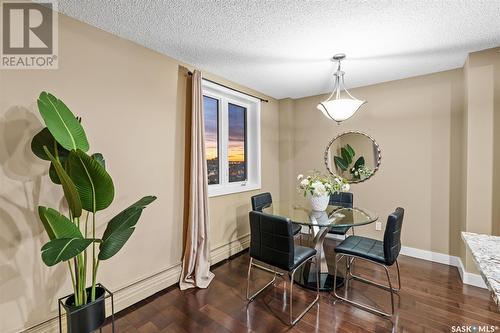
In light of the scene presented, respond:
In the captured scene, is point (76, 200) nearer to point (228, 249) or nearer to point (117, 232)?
point (117, 232)

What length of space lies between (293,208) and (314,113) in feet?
6.66

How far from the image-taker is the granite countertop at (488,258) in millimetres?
930

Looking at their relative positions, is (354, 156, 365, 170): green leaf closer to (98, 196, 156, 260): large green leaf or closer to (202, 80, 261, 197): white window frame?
(202, 80, 261, 197): white window frame

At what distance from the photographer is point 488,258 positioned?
115 centimetres

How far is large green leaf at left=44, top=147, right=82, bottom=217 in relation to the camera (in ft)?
4.32

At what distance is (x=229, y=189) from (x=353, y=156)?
2.03 m

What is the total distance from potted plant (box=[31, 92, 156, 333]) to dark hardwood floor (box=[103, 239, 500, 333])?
0.52 m

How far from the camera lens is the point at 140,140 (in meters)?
2.32

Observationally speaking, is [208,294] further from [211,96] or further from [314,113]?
[314,113]

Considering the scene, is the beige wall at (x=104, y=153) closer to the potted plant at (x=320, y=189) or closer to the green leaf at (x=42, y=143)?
the green leaf at (x=42, y=143)

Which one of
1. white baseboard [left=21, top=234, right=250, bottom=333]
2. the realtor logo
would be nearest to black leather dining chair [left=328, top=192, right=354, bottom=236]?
white baseboard [left=21, top=234, right=250, bottom=333]

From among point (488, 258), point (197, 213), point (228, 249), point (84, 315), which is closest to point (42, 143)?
point (84, 315)

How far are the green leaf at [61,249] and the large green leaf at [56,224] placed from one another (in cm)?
11

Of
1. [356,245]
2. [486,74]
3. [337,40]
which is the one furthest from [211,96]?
[486,74]
